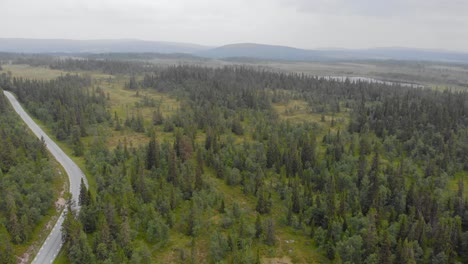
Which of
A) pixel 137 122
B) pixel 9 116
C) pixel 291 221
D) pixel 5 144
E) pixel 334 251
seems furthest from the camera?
pixel 137 122

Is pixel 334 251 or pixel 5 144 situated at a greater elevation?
pixel 5 144

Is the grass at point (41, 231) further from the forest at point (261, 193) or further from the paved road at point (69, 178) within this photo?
the forest at point (261, 193)

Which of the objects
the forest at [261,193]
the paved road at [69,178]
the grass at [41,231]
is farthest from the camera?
the forest at [261,193]

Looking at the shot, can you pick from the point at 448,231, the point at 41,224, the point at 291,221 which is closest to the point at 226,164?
the point at 291,221

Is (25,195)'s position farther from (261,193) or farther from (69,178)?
(261,193)

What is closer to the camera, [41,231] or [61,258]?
[61,258]

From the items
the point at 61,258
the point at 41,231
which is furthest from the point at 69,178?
the point at 61,258

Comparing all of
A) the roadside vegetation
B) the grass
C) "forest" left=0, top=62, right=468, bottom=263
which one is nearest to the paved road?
the grass

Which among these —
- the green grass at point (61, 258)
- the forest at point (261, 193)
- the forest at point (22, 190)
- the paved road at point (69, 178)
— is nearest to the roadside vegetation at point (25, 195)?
the forest at point (22, 190)

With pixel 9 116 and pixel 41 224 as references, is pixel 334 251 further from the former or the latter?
pixel 9 116
